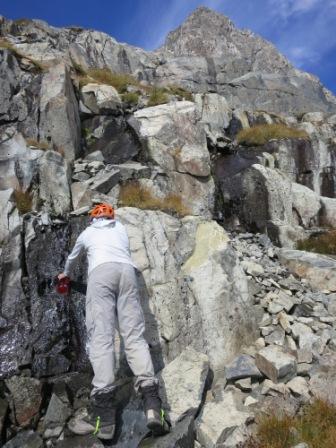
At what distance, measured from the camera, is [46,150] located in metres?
13.7

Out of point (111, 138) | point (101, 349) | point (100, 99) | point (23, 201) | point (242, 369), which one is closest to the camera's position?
point (101, 349)

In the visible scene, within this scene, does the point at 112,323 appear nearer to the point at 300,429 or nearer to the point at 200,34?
the point at 300,429

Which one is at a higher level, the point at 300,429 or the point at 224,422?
the point at 300,429

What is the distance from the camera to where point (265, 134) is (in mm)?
21859

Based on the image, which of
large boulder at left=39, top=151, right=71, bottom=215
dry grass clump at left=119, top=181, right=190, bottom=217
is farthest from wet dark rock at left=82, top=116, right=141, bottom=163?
large boulder at left=39, top=151, right=71, bottom=215

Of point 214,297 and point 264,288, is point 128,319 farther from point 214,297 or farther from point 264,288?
point 264,288

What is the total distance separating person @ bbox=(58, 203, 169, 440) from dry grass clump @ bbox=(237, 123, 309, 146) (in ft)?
54.9

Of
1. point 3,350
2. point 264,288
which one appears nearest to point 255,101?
point 264,288

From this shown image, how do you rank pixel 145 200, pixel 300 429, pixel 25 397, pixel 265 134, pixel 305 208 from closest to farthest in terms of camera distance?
pixel 300 429 < pixel 25 397 < pixel 145 200 < pixel 305 208 < pixel 265 134

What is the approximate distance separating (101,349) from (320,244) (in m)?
11.7

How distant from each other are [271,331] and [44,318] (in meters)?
5.00

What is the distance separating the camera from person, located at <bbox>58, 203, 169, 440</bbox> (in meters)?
5.44

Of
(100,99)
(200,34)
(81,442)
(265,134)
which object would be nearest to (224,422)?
(81,442)

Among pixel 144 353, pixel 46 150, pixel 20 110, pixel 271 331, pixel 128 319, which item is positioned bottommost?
pixel 271 331
